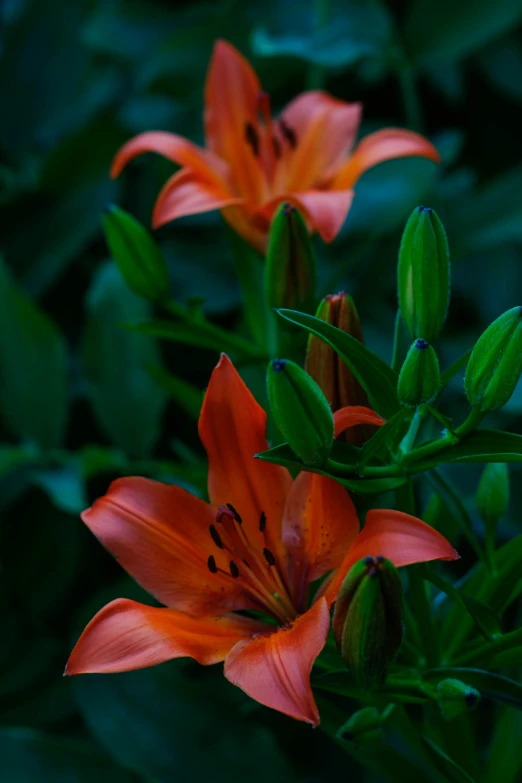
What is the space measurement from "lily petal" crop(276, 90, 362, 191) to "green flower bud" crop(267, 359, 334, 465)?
0.43m

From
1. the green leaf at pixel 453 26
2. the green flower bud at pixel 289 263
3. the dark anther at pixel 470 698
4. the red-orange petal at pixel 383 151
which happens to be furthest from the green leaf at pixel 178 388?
the green leaf at pixel 453 26

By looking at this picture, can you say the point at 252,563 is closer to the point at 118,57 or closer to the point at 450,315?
the point at 450,315

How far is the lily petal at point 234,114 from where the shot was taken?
0.88 metres

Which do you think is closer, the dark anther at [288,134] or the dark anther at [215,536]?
the dark anther at [215,536]

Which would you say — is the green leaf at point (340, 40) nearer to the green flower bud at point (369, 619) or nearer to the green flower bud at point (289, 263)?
the green flower bud at point (289, 263)

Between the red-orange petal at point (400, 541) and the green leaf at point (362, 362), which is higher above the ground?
the green leaf at point (362, 362)

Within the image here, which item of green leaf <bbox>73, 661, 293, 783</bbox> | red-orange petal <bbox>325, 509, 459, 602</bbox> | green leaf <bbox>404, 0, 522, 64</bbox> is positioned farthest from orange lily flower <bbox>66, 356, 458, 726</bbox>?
green leaf <bbox>404, 0, 522, 64</bbox>

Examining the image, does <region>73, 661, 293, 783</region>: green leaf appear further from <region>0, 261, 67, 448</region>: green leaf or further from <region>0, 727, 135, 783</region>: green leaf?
<region>0, 261, 67, 448</region>: green leaf

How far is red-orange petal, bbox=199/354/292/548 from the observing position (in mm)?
552

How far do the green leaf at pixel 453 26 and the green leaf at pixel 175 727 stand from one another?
70 cm

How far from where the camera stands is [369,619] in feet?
1.55

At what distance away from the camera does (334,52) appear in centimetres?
96

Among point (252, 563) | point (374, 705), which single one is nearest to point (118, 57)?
point (252, 563)

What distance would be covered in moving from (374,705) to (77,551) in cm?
45
